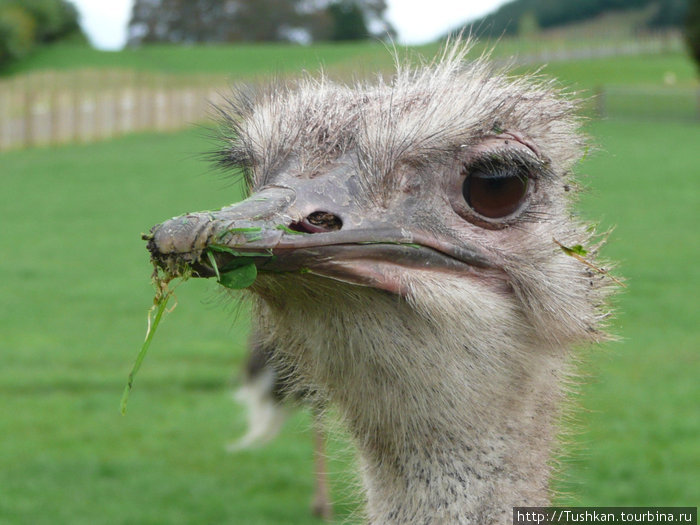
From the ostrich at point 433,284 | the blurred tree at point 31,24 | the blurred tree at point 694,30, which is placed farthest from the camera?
the blurred tree at point 31,24

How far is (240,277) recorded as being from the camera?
157 centimetres

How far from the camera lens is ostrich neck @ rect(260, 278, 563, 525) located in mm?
1804

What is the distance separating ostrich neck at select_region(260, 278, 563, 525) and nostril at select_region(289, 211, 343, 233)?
0.48ft

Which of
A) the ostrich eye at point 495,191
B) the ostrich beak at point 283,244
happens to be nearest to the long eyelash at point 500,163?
the ostrich eye at point 495,191

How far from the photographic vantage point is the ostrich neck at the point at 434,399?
1.80 m

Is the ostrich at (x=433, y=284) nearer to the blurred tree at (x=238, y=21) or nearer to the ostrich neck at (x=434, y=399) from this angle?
the ostrich neck at (x=434, y=399)

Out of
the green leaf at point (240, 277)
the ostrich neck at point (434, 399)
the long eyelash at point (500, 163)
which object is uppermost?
the long eyelash at point (500, 163)

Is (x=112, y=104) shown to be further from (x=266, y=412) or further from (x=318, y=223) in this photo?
(x=318, y=223)

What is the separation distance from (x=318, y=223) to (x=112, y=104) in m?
27.6

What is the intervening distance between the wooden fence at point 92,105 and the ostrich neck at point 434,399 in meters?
20.2

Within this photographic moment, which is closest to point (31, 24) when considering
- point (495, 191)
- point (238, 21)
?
point (238, 21)

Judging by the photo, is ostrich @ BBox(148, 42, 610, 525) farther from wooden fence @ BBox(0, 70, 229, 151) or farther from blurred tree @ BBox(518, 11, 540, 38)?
blurred tree @ BBox(518, 11, 540, 38)

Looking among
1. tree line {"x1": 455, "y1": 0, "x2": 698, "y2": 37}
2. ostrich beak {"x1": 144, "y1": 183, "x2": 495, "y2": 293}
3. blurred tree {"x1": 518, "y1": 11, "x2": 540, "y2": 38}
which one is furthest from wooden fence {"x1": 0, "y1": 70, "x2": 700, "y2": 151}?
tree line {"x1": 455, "y1": 0, "x2": 698, "y2": 37}

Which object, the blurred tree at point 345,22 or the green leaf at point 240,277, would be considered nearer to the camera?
the green leaf at point 240,277
